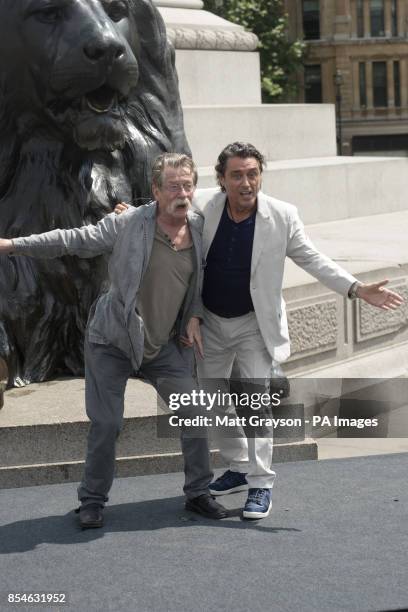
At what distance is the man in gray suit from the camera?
177 inches

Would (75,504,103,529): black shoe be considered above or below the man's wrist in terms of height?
below

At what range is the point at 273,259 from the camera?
466 centimetres

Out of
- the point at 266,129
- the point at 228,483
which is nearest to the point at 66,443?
the point at 228,483

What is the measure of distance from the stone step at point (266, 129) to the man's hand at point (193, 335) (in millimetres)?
5454

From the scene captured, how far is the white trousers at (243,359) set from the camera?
472cm

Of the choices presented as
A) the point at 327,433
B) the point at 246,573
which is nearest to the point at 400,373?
the point at 327,433

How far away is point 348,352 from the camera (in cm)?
738

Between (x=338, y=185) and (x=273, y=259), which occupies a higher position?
(x=273, y=259)

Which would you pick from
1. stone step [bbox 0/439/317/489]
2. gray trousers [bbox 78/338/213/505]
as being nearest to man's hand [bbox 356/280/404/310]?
gray trousers [bbox 78/338/213/505]

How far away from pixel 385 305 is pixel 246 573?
1099 millimetres

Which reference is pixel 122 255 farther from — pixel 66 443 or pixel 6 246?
pixel 66 443

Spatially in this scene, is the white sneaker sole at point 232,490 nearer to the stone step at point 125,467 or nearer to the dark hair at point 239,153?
the stone step at point 125,467

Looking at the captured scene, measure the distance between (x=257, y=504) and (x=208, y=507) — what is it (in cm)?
18

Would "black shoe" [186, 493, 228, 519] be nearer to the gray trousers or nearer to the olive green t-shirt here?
the gray trousers
